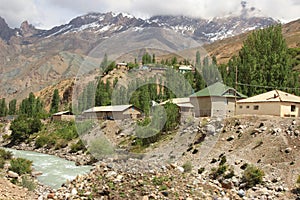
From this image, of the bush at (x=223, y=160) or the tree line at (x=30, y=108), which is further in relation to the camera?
the tree line at (x=30, y=108)

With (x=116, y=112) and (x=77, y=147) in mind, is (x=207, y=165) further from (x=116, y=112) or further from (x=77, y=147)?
(x=116, y=112)

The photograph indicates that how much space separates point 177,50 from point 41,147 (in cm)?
2970

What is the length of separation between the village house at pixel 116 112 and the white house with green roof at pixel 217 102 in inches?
384

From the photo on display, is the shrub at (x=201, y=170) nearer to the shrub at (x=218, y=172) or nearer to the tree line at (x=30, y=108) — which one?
the shrub at (x=218, y=172)

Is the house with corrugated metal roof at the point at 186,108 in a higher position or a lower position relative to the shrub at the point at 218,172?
Result: higher

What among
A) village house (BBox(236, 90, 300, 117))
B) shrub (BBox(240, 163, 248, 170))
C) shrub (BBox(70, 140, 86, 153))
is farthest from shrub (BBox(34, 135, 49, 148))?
shrub (BBox(240, 163, 248, 170))

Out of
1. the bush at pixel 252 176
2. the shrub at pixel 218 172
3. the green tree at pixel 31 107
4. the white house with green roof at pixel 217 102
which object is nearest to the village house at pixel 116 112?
the white house with green roof at pixel 217 102

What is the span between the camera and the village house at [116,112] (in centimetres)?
4150

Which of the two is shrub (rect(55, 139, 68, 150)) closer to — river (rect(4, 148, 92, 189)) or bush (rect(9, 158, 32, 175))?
river (rect(4, 148, 92, 189))

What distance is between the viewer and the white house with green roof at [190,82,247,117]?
33.6m

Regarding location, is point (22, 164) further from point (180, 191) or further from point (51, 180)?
point (180, 191)

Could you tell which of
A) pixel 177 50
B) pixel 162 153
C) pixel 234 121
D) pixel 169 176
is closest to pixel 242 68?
pixel 234 121

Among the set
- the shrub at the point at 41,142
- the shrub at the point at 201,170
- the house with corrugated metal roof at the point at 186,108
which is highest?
the house with corrugated metal roof at the point at 186,108

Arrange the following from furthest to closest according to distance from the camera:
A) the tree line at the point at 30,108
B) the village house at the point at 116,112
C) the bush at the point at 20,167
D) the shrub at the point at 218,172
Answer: the tree line at the point at 30,108, the village house at the point at 116,112, the bush at the point at 20,167, the shrub at the point at 218,172
